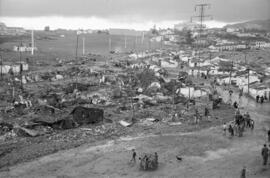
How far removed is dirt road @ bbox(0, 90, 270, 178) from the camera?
1312cm

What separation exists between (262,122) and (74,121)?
1133cm

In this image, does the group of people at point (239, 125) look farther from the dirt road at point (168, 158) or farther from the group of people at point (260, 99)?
the group of people at point (260, 99)

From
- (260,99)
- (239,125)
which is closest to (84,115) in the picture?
(239,125)

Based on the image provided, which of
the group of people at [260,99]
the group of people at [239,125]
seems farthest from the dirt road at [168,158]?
the group of people at [260,99]

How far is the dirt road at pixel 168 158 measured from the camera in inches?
517

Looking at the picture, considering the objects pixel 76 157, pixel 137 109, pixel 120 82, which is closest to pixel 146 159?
pixel 76 157

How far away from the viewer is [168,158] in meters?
14.7

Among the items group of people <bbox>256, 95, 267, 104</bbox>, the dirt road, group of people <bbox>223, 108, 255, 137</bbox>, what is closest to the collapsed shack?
the dirt road

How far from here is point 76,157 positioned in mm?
14906

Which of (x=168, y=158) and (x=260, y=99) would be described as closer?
(x=168, y=158)

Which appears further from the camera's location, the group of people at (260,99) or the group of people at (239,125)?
the group of people at (260,99)

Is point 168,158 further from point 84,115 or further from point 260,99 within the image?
point 260,99

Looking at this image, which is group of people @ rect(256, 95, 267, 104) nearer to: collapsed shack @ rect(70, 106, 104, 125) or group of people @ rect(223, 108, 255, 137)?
group of people @ rect(223, 108, 255, 137)

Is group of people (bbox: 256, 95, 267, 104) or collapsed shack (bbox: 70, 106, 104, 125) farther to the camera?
group of people (bbox: 256, 95, 267, 104)
